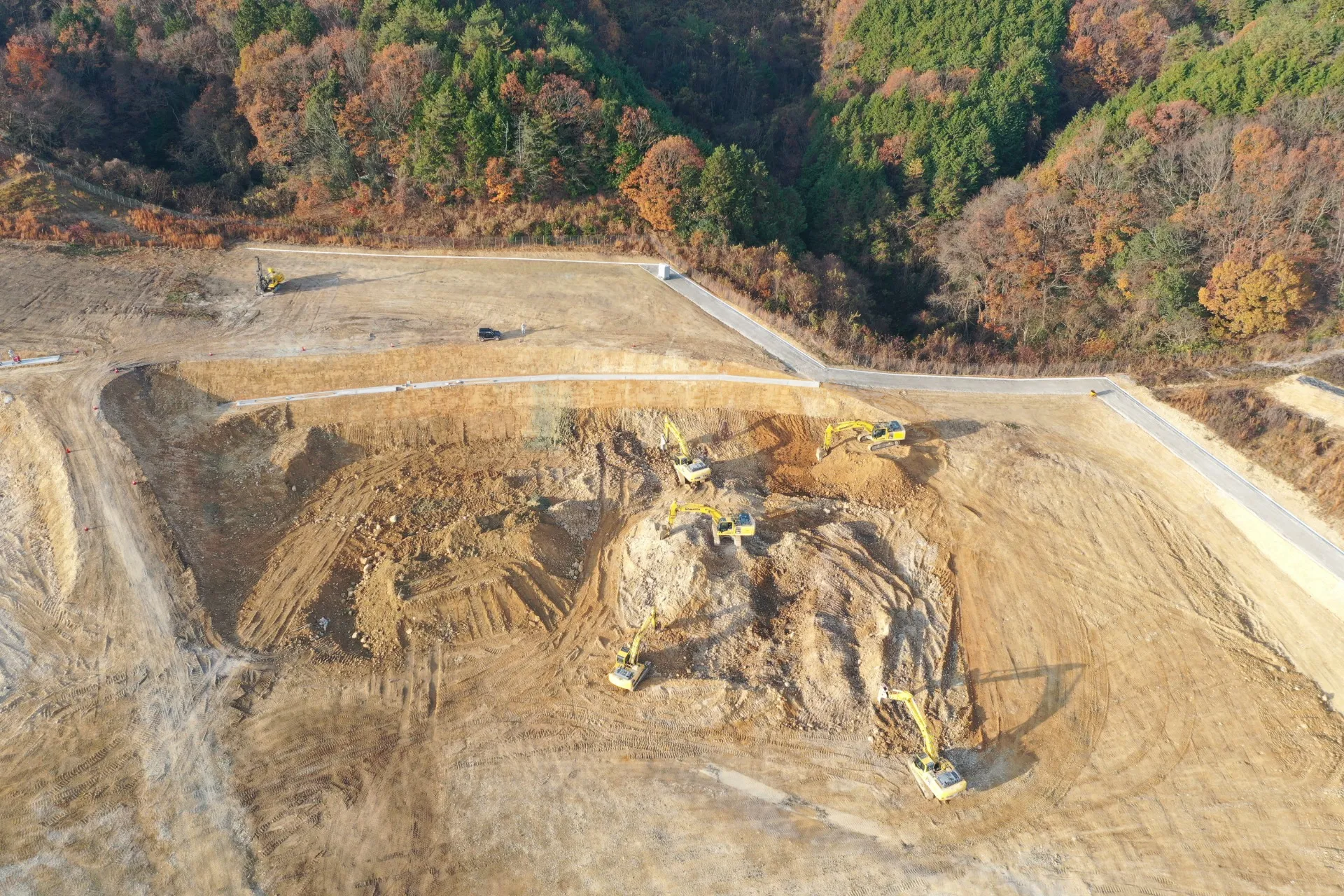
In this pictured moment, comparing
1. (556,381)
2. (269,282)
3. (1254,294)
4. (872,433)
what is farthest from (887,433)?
(269,282)

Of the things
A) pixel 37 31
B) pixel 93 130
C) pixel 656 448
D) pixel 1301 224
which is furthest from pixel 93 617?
pixel 1301 224

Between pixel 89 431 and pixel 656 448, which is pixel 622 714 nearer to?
pixel 656 448

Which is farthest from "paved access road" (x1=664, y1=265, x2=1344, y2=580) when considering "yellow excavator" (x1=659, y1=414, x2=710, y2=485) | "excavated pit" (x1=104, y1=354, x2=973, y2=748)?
"yellow excavator" (x1=659, y1=414, x2=710, y2=485)

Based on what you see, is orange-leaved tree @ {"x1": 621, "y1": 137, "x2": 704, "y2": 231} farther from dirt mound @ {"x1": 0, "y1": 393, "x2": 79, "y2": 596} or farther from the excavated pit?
dirt mound @ {"x1": 0, "y1": 393, "x2": 79, "y2": 596}

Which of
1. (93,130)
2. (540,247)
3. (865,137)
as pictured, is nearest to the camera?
(540,247)

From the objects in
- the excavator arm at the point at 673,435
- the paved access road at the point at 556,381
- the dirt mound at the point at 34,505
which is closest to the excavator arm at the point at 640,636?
the excavator arm at the point at 673,435

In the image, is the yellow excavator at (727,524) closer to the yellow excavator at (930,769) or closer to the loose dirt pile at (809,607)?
the loose dirt pile at (809,607)

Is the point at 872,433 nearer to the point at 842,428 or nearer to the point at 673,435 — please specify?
the point at 842,428
